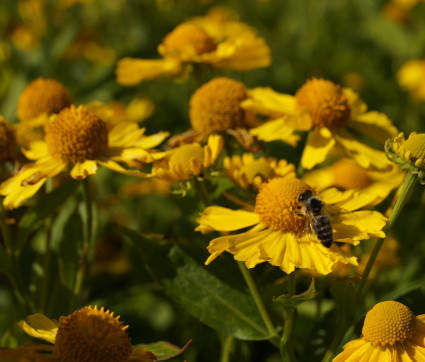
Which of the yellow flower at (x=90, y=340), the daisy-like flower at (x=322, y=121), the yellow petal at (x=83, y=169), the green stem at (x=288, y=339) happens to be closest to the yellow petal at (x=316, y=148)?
the daisy-like flower at (x=322, y=121)

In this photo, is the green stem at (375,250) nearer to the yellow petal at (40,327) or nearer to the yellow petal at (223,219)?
the yellow petal at (223,219)

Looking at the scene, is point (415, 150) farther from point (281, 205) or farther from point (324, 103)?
point (324, 103)

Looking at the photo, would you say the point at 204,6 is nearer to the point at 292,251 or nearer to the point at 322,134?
the point at 322,134

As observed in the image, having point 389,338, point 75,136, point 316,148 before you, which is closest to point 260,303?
point 389,338

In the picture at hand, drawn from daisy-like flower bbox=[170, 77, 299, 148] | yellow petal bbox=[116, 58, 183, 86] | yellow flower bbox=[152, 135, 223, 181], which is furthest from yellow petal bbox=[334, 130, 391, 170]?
yellow petal bbox=[116, 58, 183, 86]

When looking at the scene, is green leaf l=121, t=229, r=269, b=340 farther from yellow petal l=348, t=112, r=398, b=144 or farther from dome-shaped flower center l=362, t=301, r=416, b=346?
yellow petal l=348, t=112, r=398, b=144

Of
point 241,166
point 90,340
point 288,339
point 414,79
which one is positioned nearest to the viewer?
point 90,340
